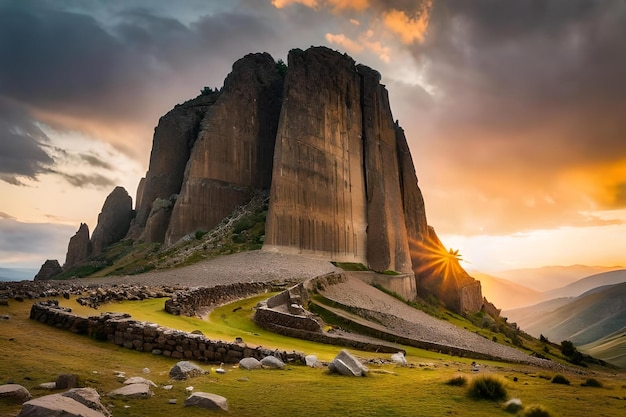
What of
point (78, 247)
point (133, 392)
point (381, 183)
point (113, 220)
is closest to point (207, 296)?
point (133, 392)

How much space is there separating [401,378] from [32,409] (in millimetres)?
8294

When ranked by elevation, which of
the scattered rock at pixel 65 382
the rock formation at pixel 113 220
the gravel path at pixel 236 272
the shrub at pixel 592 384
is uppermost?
the rock formation at pixel 113 220

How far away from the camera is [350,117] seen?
7719 centimetres

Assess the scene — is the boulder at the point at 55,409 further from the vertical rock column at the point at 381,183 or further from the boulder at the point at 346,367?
the vertical rock column at the point at 381,183

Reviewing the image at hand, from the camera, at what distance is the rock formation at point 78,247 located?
3386 inches

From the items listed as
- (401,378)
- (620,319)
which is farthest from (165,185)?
(620,319)

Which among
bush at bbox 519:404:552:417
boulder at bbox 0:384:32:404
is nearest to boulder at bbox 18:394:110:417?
boulder at bbox 0:384:32:404

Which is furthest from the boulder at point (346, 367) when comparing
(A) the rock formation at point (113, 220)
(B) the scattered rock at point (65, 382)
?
(A) the rock formation at point (113, 220)

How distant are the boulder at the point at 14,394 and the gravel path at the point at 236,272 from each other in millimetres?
29966

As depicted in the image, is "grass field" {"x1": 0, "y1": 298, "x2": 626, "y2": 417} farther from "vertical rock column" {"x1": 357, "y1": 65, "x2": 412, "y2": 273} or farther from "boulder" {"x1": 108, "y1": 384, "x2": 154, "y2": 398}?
"vertical rock column" {"x1": 357, "y1": 65, "x2": 412, "y2": 273}

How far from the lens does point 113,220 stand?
291 ft

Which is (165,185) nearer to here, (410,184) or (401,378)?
(410,184)

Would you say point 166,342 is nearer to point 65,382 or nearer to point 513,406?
point 65,382

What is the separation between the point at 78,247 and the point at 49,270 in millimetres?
8241
